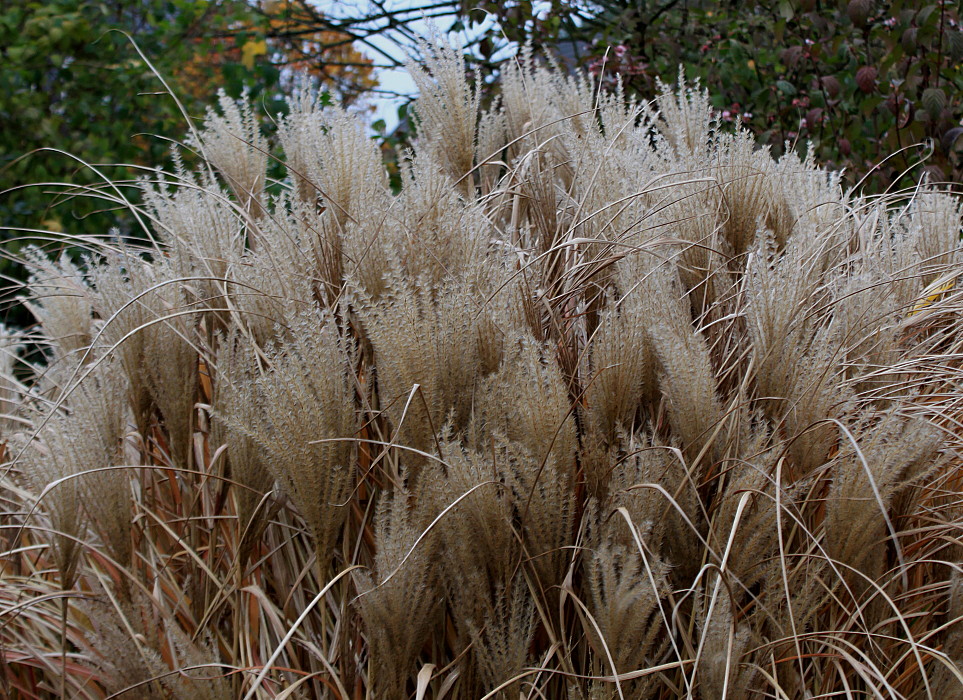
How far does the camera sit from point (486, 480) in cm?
101

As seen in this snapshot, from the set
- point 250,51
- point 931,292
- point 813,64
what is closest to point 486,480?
point 931,292

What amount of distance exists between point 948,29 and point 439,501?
3.09 m

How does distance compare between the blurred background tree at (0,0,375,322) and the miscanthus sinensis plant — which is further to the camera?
the blurred background tree at (0,0,375,322)

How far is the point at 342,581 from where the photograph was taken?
1144 mm

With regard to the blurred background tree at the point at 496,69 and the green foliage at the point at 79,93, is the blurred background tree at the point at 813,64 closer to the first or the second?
the blurred background tree at the point at 496,69

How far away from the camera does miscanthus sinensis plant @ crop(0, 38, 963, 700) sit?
3.33 ft

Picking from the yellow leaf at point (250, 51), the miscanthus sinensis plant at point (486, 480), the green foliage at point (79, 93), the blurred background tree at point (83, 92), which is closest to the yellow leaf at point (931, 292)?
the miscanthus sinensis plant at point (486, 480)

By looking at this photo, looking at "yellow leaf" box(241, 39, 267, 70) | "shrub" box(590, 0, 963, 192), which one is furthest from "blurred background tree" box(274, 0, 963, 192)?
"yellow leaf" box(241, 39, 267, 70)

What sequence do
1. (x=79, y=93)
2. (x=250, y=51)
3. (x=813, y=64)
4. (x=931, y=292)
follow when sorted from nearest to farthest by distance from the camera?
(x=931, y=292), (x=813, y=64), (x=79, y=93), (x=250, y=51)

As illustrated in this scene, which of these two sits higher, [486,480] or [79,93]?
[79,93]

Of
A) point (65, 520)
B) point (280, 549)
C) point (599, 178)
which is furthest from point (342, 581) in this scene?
point (599, 178)

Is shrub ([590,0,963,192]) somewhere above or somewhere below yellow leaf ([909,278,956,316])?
above

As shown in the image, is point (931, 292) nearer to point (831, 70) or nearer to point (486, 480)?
point (486, 480)

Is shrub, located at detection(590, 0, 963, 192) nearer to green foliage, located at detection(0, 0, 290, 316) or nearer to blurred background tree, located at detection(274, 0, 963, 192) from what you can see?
blurred background tree, located at detection(274, 0, 963, 192)
